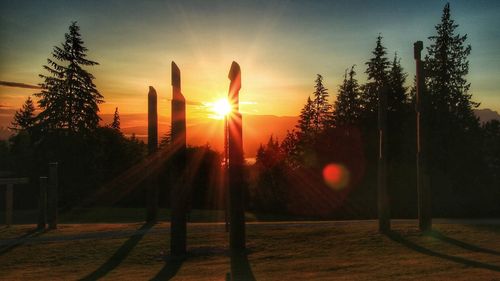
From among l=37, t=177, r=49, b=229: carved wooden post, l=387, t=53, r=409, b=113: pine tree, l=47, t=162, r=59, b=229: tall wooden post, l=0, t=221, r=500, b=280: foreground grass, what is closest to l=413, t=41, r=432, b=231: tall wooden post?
l=0, t=221, r=500, b=280: foreground grass

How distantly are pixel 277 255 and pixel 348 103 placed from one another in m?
47.2

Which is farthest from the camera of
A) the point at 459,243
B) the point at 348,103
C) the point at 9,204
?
the point at 348,103

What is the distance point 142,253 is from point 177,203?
1416mm

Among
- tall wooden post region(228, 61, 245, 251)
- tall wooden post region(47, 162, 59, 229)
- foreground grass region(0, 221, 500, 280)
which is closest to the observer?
foreground grass region(0, 221, 500, 280)

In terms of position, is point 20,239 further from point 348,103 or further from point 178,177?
point 348,103

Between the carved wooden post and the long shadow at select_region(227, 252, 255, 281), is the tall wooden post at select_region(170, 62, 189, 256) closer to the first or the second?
the long shadow at select_region(227, 252, 255, 281)

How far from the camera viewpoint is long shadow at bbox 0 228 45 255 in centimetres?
1182

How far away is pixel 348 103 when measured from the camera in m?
56.6

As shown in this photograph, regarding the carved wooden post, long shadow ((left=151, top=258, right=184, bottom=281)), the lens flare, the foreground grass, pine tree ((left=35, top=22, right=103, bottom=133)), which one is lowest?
long shadow ((left=151, top=258, right=184, bottom=281))

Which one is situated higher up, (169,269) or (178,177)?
(178,177)

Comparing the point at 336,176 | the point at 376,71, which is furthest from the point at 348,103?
the point at 336,176

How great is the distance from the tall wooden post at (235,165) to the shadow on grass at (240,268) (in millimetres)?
510

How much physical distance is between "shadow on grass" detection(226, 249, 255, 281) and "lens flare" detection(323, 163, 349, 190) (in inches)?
1041

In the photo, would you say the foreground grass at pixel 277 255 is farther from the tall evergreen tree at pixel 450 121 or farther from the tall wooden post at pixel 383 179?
the tall evergreen tree at pixel 450 121
